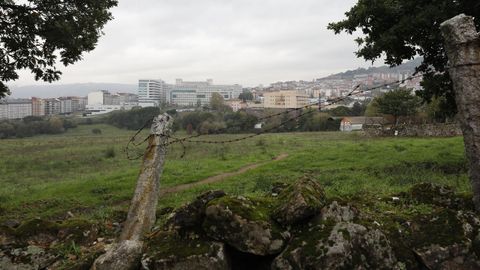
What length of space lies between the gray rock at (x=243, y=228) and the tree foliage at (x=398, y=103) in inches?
1982

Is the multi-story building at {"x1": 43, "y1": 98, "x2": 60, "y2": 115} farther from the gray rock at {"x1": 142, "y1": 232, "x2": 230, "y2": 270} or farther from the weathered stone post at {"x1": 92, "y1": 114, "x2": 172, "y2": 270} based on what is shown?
the gray rock at {"x1": 142, "y1": 232, "x2": 230, "y2": 270}

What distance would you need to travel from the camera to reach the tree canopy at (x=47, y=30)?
14805mm

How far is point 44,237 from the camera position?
27.0 ft

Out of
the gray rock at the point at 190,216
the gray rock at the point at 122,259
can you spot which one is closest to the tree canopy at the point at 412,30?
the gray rock at the point at 190,216

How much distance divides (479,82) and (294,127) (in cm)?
6737

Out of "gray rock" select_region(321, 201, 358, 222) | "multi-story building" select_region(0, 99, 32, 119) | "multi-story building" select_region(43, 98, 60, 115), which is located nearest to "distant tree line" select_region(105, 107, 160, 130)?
"gray rock" select_region(321, 201, 358, 222)

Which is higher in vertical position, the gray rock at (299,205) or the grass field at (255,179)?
the gray rock at (299,205)

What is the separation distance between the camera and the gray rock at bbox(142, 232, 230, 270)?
227 inches

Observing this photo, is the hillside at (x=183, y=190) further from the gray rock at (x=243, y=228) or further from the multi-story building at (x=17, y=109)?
the multi-story building at (x=17, y=109)

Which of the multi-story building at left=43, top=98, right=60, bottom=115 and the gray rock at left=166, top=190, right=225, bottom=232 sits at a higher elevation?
the multi-story building at left=43, top=98, right=60, bottom=115

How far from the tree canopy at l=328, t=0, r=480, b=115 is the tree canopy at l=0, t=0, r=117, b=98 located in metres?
10.9

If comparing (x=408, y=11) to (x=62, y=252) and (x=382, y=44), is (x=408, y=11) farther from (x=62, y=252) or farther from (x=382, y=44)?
(x=62, y=252)

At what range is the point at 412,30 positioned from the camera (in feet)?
49.7

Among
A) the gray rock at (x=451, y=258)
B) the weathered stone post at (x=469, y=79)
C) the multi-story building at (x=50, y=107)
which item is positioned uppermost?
the multi-story building at (x=50, y=107)
